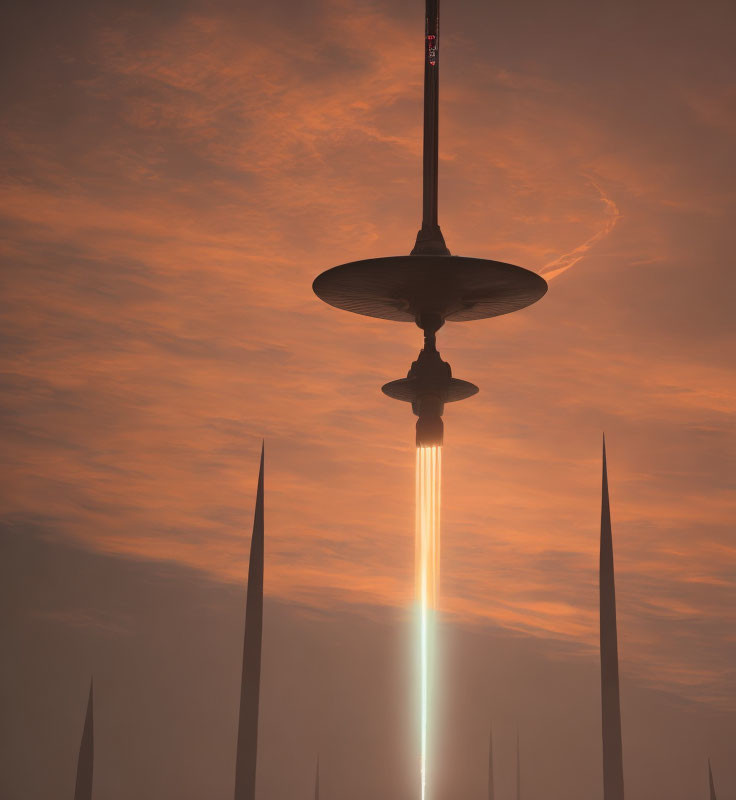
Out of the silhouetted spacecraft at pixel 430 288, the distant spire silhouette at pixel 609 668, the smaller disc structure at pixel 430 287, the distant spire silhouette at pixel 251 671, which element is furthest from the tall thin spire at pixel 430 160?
the distant spire silhouette at pixel 251 671

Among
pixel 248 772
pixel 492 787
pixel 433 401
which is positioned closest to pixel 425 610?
pixel 433 401

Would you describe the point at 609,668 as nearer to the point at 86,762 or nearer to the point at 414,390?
the point at 414,390

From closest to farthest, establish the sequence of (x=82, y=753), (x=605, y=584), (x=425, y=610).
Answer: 1. (x=425, y=610)
2. (x=605, y=584)
3. (x=82, y=753)

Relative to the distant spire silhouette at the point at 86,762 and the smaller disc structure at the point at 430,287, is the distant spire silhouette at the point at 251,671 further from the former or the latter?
the smaller disc structure at the point at 430,287

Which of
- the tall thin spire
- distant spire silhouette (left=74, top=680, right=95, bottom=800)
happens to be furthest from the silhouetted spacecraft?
distant spire silhouette (left=74, top=680, right=95, bottom=800)

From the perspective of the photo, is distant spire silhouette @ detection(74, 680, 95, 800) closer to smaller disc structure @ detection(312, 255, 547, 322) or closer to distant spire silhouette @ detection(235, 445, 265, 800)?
distant spire silhouette @ detection(235, 445, 265, 800)

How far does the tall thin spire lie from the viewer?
617cm

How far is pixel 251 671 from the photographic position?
2641 cm

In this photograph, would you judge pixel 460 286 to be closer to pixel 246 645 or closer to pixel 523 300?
pixel 523 300

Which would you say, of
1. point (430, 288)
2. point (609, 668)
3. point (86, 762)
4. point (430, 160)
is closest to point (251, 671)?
point (609, 668)

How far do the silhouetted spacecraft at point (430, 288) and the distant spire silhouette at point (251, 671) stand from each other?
20.1 meters

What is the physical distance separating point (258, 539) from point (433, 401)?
21138 millimetres

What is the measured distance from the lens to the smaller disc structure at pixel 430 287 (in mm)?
6023

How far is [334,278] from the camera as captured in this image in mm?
6328
